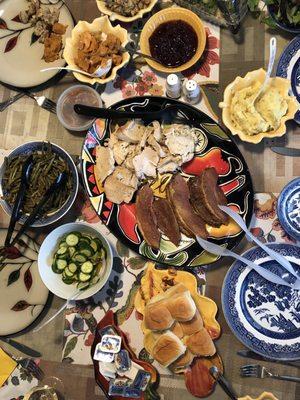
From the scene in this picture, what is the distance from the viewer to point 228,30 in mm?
1858

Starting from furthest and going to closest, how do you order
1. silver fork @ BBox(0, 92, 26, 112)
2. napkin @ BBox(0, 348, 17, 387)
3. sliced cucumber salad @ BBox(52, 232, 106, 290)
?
silver fork @ BBox(0, 92, 26, 112) → napkin @ BBox(0, 348, 17, 387) → sliced cucumber salad @ BBox(52, 232, 106, 290)

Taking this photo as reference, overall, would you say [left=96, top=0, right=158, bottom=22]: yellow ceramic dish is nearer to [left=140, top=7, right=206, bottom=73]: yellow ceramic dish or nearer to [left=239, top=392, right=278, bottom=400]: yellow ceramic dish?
[left=140, top=7, right=206, bottom=73]: yellow ceramic dish

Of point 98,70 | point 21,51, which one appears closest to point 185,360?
point 98,70

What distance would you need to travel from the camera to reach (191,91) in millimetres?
1760

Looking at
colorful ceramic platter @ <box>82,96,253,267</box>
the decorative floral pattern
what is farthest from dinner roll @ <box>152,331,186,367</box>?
the decorative floral pattern

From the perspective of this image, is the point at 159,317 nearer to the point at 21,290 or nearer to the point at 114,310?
the point at 114,310

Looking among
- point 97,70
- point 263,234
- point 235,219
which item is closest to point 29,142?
point 97,70

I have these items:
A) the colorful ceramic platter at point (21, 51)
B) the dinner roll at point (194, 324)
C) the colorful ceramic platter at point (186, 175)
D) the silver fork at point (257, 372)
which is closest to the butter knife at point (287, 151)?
the colorful ceramic platter at point (186, 175)

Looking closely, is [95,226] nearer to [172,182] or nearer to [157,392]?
[172,182]

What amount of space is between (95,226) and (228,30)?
90 cm

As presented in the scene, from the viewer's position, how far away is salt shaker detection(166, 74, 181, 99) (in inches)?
68.5

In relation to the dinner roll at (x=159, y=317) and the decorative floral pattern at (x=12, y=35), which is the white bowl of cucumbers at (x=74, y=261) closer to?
the dinner roll at (x=159, y=317)

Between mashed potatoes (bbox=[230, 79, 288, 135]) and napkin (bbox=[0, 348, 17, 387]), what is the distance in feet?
3.95

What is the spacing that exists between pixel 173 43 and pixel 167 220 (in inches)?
25.8
